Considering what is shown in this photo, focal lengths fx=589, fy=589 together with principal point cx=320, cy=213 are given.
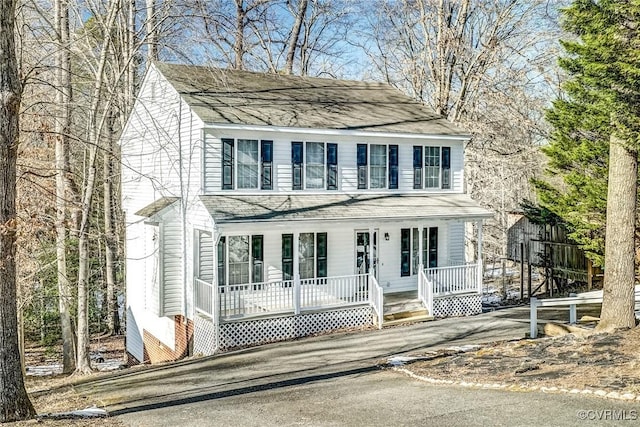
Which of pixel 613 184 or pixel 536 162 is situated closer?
pixel 613 184

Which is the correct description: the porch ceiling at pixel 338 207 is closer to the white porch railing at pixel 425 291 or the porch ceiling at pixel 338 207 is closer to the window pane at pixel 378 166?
the window pane at pixel 378 166

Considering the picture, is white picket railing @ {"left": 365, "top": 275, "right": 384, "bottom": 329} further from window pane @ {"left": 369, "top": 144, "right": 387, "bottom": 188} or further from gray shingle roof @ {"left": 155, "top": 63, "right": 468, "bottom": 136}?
gray shingle roof @ {"left": 155, "top": 63, "right": 468, "bottom": 136}

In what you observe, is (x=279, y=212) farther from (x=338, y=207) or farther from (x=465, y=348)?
(x=465, y=348)

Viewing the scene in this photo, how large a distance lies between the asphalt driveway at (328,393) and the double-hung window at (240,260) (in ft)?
7.92

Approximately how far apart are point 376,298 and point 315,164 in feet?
14.7

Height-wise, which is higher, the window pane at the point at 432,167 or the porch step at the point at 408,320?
Result: the window pane at the point at 432,167

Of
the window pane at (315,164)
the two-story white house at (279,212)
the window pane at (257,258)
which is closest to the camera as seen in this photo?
the two-story white house at (279,212)

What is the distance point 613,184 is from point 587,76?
248cm

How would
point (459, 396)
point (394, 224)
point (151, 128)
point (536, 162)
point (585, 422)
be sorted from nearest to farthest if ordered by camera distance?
point (585, 422), point (459, 396), point (394, 224), point (151, 128), point (536, 162)

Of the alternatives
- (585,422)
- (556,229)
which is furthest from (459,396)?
(556,229)

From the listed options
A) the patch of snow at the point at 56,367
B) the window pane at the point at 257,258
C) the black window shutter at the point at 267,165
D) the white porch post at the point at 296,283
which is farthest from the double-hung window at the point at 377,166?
the patch of snow at the point at 56,367

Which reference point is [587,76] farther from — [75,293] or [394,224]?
[75,293]

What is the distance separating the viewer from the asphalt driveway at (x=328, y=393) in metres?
8.27

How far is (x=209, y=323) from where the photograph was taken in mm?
15719
